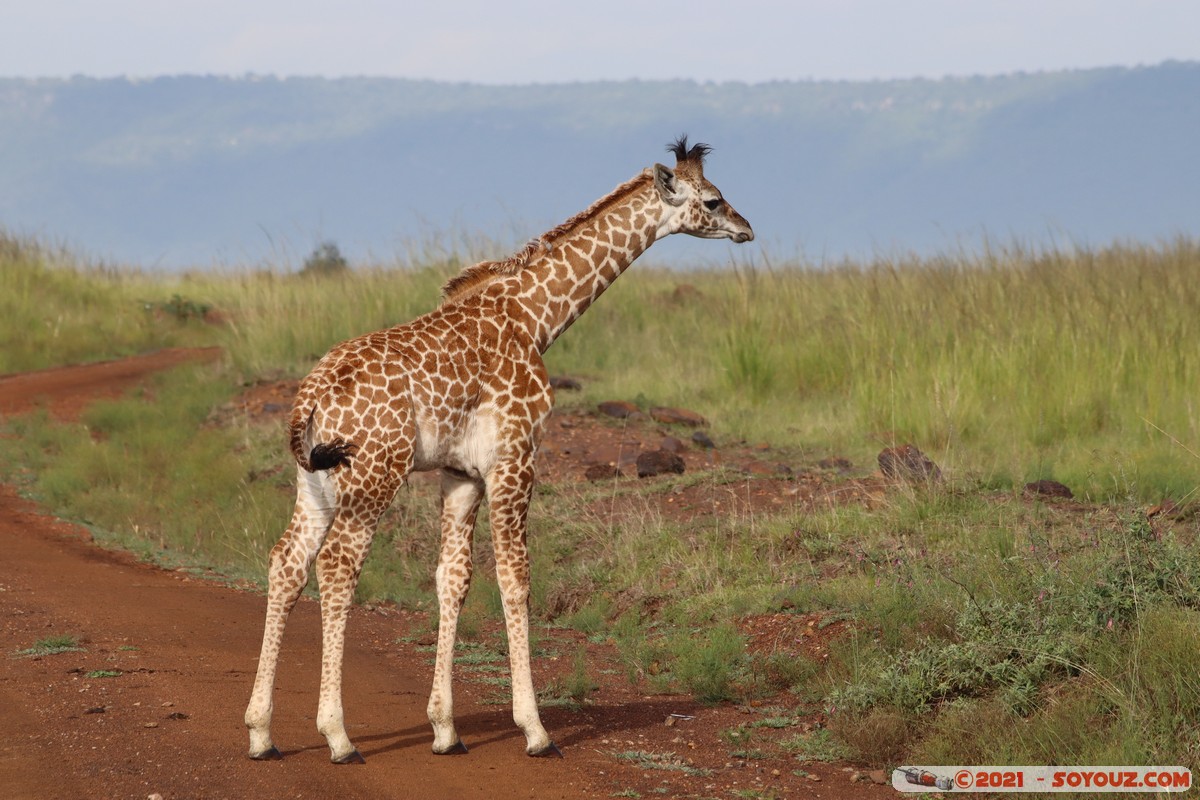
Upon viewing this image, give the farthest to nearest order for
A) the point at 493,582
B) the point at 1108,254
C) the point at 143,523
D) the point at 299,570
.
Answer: the point at 1108,254 → the point at 143,523 → the point at 493,582 → the point at 299,570

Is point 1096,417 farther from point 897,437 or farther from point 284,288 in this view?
point 284,288

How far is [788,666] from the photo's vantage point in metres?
7.86

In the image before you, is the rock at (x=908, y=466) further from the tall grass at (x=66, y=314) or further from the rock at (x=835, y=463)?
the tall grass at (x=66, y=314)

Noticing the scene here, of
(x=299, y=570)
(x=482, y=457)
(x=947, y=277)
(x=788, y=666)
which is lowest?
(x=788, y=666)

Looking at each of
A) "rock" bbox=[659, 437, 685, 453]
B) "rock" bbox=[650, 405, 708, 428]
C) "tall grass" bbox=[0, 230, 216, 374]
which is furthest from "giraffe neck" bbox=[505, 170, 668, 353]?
"tall grass" bbox=[0, 230, 216, 374]

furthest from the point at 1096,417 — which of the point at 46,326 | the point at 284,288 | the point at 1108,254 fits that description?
the point at 46,326

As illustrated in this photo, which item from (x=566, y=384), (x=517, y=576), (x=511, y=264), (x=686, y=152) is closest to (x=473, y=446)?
(x=517, y=576)

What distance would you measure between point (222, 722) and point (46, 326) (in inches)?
689

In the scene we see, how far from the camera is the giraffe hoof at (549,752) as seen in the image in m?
6.57

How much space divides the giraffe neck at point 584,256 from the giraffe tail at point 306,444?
1320mm

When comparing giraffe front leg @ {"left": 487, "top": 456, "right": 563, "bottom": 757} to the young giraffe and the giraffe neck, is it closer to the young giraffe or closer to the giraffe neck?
the young giraffe

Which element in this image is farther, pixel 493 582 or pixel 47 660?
pixel 493 582

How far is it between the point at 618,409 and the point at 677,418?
2.05ft

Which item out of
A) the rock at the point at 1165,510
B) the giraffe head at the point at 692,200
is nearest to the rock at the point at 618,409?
the rock at the point at 1165,510
